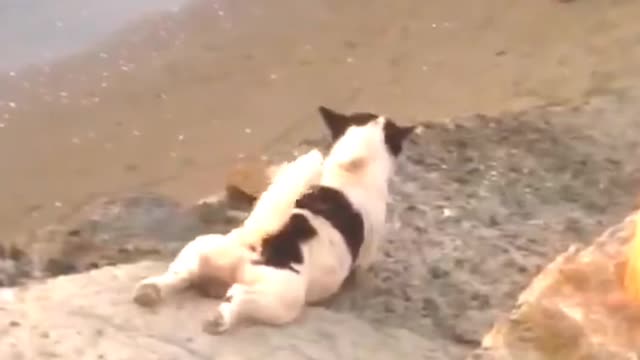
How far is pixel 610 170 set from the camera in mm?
2641

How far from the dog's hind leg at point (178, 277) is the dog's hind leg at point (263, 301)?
0.07m

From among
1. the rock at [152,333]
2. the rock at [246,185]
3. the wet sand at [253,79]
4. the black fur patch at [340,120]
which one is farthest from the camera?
the wet sand at [253,79]

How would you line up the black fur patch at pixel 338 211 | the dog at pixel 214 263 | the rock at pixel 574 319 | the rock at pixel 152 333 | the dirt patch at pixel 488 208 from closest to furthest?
the rock at pixel 574 319
the rock at pixel 152 333
the dog at pixel 214 263
the black fur patch at pixel 338 211
the dirt patch at pixel 488 208

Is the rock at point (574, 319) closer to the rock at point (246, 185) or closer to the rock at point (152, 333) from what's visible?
the rock at point (152, 333)

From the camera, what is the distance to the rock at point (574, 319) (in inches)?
62.2

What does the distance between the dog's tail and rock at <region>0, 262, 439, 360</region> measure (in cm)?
14

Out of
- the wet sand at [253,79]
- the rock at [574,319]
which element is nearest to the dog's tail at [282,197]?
the rock at [574,319]

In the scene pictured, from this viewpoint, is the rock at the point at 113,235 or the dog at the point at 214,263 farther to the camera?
the rock at the point at 113,235

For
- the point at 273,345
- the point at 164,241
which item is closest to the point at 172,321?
the point at 273,345

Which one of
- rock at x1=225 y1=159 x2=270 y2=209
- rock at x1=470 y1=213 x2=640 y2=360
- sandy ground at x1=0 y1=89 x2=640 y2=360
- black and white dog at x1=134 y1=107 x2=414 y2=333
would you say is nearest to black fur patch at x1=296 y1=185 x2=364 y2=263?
black and white dog at x1=134 y1=107 x2=414 y2=333

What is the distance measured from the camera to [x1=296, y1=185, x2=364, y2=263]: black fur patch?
2.01 meters

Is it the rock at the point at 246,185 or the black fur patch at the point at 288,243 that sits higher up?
the black fur patch at the point at 288,243

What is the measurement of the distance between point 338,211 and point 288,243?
14cm

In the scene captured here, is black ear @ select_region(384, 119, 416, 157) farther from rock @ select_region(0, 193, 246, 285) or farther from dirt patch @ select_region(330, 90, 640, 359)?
rock @ select_region(0, 193, 246, 285)
